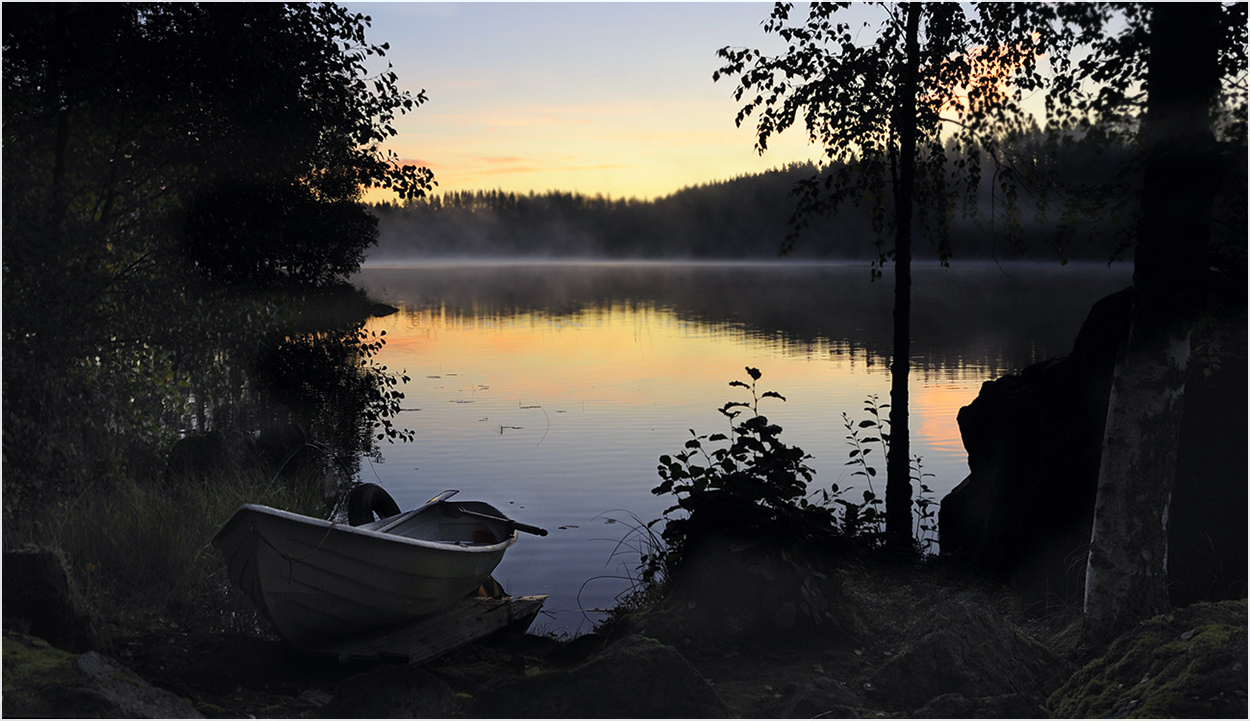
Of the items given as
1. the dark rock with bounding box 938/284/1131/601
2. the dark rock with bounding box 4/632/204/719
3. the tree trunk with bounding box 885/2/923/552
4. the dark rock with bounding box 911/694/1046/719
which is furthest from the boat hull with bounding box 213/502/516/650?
the dark rock with bounding box 938/284/1131/601

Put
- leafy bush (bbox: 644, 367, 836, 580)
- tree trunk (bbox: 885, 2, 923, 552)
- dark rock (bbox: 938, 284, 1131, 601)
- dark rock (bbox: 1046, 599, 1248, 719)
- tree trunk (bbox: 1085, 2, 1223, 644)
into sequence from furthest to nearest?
tree trunk (bbox: 885, 2, 923, 552)
dark rock (bbox: 938, 284, 1131, 601)
leafy bush (bbox: 644, 367, 836, 580)
tree trunk (bbox: 1085, 2, 1223, 644)
dark rock (bbox: 1046, 599, 1248, 719)

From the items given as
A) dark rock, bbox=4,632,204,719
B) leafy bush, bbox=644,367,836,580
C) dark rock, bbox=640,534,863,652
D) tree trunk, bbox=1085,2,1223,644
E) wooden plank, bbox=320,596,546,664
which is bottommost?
wooden plank, bbox=320,596,546,664

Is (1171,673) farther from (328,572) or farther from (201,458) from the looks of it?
(201,458)

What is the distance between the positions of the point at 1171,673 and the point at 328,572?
659 cm

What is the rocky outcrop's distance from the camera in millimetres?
7809

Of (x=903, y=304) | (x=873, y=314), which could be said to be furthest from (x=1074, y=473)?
(x=873, y=314)

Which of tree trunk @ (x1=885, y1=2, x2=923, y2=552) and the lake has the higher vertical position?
tree trunk @ (x1=885, y1=2, x2=923, y2=552)

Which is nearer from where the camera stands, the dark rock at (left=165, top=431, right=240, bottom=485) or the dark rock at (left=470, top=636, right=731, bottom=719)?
the dark rock at (left=470, top=636, right=731, bottom=719)

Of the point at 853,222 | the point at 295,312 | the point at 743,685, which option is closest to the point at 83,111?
the point at 295,312

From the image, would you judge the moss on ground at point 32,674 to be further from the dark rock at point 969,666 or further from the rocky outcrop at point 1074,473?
the rocky outcrop at point 1074,473

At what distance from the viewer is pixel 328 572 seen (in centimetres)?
812

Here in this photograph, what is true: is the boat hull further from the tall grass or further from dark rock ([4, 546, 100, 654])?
dark rock ([4, 546, 100, 654])

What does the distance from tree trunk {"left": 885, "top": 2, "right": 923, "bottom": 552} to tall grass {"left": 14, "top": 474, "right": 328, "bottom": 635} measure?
7.78 m

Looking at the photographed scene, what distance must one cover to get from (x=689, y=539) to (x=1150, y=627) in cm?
384
